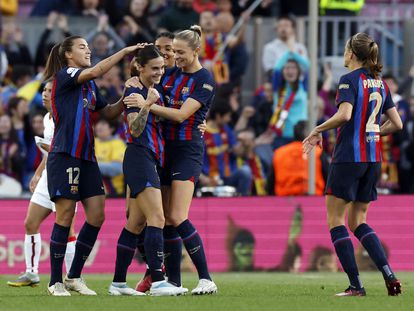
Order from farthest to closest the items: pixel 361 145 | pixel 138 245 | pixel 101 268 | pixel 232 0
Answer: pixel 232 0 → pixel 101 268 → pixel 138 245 → pixel 361 145

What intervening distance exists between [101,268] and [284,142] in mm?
4382

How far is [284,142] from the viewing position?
19844 mm

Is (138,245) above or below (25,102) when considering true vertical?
below

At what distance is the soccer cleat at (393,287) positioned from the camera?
11391 mm

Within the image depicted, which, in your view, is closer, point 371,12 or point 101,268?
point 101,268

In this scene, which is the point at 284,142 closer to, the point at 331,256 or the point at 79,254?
the point at 331,256

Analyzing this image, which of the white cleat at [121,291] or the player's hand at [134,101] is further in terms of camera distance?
the white cleat at [121,291]

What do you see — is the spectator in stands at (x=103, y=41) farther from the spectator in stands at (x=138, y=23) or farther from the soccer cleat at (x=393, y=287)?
the soccer cleat at (x=393, y=287)

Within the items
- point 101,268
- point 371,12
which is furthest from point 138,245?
point 371,12

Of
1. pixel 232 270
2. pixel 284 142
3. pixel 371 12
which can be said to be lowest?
pixel 232 270

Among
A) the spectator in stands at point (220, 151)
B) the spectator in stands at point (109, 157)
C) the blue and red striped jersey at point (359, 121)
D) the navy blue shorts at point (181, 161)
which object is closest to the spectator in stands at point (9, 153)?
the spectator in stands at point (109, 157)

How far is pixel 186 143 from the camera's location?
457 inches

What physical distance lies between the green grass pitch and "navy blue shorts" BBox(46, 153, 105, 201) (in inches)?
33.9

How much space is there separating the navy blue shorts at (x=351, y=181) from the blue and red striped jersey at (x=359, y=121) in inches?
2.5
